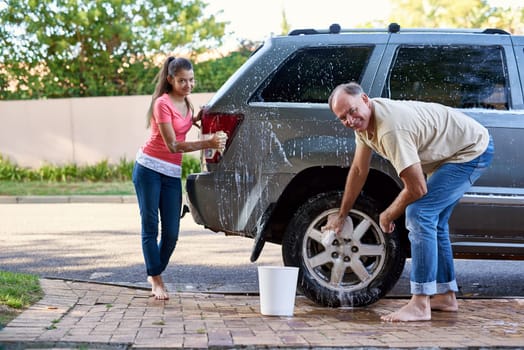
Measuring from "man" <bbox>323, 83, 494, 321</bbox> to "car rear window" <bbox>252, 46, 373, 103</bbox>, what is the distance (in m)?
0.64

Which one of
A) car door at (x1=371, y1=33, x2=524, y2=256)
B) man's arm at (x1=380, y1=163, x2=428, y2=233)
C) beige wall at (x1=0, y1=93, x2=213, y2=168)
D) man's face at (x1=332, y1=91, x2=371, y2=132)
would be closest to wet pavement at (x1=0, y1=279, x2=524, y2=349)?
car door at (x1=371, y1=33, x2=524, y2=256)

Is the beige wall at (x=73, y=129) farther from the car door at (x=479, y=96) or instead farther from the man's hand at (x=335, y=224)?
the man's hand at (x=335, y=224)

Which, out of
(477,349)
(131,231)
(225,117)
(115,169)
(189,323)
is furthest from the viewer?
(115,169)

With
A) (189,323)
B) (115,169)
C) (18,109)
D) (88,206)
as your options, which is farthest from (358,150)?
(18,109)

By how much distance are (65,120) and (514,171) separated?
59.7 feet

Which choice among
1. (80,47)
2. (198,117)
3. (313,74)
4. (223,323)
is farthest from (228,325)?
(80,47)

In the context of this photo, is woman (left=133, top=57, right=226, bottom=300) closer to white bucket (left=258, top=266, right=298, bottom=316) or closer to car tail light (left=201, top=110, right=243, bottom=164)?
car tail light (left=201, top=110, right=243, bottom=164)

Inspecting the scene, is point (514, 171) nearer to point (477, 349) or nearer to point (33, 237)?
point (477, 349)

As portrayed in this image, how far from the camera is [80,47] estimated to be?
2431 centimetres

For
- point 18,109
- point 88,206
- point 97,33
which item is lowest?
point 88,206

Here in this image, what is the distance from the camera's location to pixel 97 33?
2384 cm

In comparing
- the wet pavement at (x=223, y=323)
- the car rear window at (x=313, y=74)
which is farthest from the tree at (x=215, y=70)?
the car rear window at (x=313, y=74)

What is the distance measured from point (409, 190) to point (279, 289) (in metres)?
1.00

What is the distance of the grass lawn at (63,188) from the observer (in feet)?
60.4
